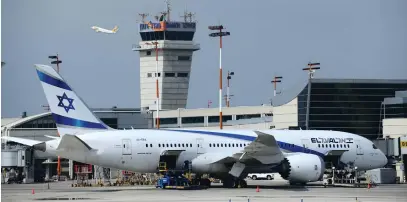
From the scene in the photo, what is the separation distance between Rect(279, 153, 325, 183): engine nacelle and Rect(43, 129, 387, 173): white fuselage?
2257 millimetres

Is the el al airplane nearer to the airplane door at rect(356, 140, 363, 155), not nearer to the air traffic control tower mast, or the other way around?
the airplane door at rect(356, 140, 363, 155)

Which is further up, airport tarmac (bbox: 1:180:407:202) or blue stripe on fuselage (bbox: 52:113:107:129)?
blue stripe on fuselage (bbox: 52:113:107:129)

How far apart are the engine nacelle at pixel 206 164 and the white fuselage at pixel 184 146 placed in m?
0.45

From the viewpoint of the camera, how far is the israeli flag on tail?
52.6 meters

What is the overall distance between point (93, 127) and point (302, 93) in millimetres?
43292

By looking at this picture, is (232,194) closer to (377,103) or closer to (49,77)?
(49,77)

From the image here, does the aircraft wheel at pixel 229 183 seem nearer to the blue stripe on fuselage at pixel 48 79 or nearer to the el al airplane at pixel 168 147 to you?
the el al airplane at pixel 168 147

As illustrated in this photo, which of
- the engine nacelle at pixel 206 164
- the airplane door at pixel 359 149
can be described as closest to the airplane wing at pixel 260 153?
the engine nacelle at pixel 206 164

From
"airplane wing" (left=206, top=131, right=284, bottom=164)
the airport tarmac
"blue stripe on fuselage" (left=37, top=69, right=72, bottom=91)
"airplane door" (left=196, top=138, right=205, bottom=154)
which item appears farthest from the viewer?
"airplane door" (left=196, top=138, right=205, bottom=154)

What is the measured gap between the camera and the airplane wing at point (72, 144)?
164ft

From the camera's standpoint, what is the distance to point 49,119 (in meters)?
107

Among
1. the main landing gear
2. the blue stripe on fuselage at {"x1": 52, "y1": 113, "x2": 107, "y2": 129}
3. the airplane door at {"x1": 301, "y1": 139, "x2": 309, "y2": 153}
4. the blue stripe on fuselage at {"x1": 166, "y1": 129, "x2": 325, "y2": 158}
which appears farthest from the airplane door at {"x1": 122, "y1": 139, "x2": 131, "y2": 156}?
the airplane door at {"x1": 301, "y1": 139, "x2": 309, "y2": 153}

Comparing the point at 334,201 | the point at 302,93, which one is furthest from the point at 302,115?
the point at 334,201

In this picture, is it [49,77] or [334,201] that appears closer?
[334,201]
